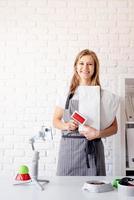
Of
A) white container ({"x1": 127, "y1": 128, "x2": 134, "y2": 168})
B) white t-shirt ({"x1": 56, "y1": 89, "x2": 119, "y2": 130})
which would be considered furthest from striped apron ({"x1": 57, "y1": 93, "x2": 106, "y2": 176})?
white container ({"x1": 127, "y1": 128, "x2": 134, "y2": 168})

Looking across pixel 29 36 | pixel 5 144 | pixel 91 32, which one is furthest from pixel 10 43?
pixel 5 144

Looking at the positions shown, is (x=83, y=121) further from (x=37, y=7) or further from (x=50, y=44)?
(x=37, y=7)

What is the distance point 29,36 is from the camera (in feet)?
8.82

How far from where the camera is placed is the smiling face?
1966mm

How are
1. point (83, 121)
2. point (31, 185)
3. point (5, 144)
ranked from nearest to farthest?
1. point (31, 185)
2. point (83, 121)
3. point (5, 144)

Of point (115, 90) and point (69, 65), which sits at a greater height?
point (69, 65)

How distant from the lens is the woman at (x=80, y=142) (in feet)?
5.83

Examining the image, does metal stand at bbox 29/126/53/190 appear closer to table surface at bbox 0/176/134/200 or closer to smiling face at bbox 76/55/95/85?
table surface at bbox 0/176/134/200

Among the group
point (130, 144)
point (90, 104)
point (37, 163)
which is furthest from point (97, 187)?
point (130, 144)

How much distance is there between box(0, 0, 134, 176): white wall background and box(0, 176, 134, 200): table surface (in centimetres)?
125

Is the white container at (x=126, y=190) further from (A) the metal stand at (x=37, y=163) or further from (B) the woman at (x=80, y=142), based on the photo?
(B) the woman at (x=80, y=142)

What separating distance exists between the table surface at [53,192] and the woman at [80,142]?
432 mm

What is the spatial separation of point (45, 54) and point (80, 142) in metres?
1.15

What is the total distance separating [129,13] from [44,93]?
115 centimetres
